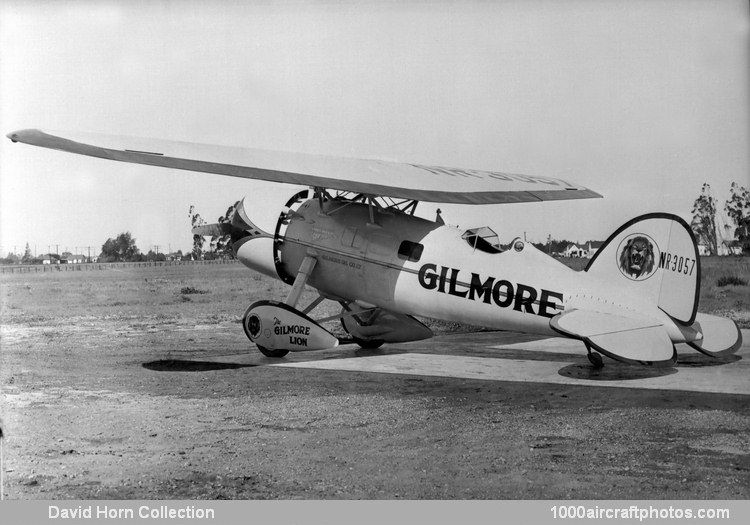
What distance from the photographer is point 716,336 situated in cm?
729

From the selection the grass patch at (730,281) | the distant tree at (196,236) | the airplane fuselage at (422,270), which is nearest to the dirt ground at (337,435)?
the airplane fuselage at (422,270)

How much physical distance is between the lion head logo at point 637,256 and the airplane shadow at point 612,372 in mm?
1279

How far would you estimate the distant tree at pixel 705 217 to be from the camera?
7992 mm

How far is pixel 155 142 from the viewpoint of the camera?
7.93 metres

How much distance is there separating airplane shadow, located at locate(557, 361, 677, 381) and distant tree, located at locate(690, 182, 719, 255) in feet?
5.92

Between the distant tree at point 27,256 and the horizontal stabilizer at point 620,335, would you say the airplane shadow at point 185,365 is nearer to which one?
the distant tree at point 27,256

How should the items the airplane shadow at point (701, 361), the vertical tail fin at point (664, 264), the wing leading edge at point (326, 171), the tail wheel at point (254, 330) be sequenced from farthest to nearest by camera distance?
the tail wheel at point (254, 330), the airplane shadow at point (701, 361), the wing leading edge at point (326, 171), the vertical tail fin at point (664, 264)

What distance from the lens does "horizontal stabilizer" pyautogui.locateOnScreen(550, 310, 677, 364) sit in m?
6.24

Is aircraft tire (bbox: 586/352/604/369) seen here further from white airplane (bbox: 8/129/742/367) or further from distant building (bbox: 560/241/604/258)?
distant building (bbox: 560/241/604/258)

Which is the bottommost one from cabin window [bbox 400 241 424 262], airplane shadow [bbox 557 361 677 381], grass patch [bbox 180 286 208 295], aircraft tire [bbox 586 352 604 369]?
grass patch [bbox 180 286 208 295]

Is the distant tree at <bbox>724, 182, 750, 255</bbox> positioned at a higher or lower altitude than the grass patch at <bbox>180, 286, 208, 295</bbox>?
higher

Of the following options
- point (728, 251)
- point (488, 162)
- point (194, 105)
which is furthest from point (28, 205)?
point (728, 251)

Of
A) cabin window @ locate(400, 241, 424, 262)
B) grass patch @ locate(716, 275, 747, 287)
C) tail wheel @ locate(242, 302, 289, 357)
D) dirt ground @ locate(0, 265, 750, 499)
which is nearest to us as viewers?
dirt ground @ locate(0, 265, 750, 499)

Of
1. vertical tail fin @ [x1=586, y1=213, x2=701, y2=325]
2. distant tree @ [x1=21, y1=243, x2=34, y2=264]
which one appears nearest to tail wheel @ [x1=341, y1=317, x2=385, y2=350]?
vertical tail fin @ [x1=586, y1=213, x2=701, y2=325]
